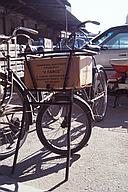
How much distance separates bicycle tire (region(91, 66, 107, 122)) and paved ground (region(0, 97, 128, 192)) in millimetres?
664

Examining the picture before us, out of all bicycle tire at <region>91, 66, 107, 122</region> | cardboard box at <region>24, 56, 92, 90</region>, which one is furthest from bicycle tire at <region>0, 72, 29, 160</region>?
bicycle tire at <region>91, 66, 107, 122</region>

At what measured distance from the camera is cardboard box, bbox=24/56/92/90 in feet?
11.7

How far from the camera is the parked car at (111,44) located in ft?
24.8

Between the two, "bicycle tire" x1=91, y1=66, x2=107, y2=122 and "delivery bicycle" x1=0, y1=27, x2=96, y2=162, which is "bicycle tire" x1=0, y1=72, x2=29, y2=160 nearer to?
"delivery bicycle" x1=0, y1=27, x2=96, y2=162

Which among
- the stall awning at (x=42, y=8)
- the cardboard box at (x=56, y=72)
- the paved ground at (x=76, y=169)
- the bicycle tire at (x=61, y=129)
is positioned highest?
the stall awning at (x=42, y=8)

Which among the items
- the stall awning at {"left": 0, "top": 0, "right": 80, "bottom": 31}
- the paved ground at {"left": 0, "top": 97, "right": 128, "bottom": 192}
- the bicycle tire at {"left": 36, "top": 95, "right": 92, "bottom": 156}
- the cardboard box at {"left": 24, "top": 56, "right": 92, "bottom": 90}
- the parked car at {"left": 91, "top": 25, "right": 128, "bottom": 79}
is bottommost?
the paved ground at {"left": 0, "top": 97, "right": 128, "bottom": 192}

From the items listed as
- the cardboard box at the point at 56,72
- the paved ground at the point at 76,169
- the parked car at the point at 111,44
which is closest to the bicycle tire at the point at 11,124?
the paved ground at the point at 76,169

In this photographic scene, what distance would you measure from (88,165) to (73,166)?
179mm

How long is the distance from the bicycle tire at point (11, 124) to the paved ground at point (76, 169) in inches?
6.8

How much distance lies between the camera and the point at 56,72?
11.9ft

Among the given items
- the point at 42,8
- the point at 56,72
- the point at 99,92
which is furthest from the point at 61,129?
the point at 42,8

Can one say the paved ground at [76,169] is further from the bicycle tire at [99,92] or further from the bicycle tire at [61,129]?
the bicycle tire at [99,92]

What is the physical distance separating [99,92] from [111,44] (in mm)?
2428

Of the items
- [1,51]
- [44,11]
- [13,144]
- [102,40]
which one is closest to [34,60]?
[1,51]
